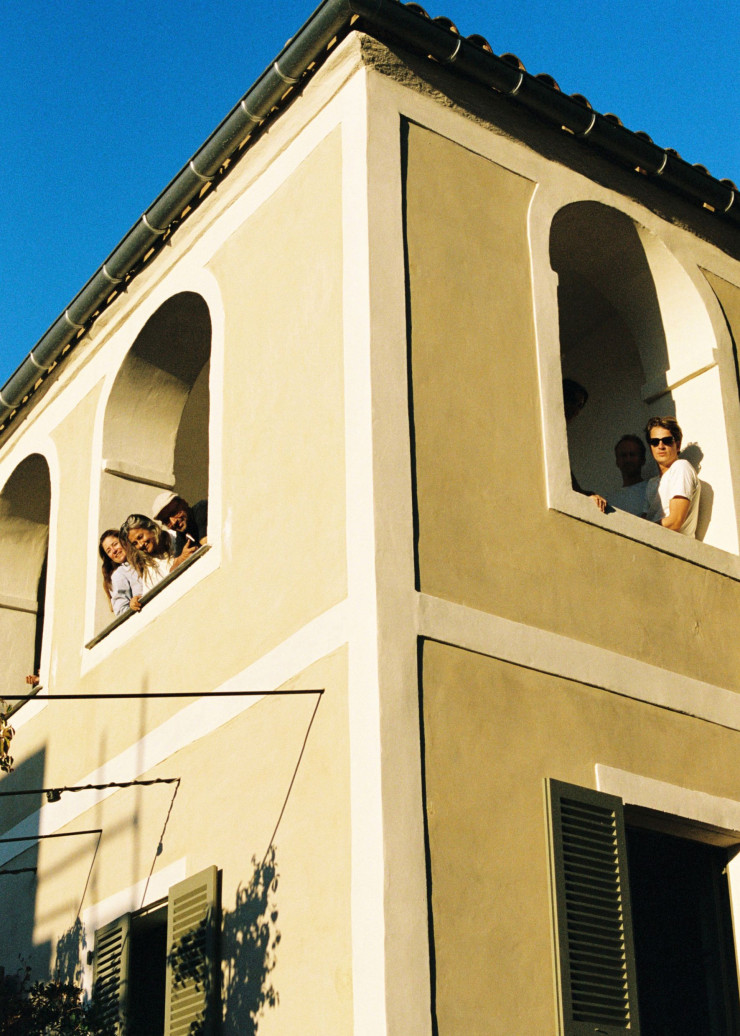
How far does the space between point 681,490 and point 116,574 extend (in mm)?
3429

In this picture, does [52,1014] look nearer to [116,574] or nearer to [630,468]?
[116,574]

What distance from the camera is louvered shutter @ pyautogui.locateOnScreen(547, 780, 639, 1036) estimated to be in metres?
7.21

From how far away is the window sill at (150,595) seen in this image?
9008 millimetres

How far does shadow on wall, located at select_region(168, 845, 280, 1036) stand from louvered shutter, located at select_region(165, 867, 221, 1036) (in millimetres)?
13

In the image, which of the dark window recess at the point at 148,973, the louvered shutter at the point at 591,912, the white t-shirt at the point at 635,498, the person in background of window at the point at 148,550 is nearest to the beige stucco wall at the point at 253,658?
the dark window recess at the point at 148,973

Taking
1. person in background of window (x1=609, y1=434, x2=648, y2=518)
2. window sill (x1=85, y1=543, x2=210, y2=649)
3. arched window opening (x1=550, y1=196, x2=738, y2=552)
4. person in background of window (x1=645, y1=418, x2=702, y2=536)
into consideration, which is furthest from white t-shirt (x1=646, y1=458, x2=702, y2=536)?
window sill (x1=85, y1=543, x2=210, y2=649)

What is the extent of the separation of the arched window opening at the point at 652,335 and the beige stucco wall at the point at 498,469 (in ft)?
2.11

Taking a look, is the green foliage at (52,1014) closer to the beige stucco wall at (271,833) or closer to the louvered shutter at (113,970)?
the louvered shutter at (113,970)

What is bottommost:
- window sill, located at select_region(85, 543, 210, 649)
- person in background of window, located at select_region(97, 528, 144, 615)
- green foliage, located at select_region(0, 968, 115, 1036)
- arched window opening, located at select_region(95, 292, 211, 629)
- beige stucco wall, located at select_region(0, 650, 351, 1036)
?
green foliage, located at select_region(0, 968, 115, 1036)

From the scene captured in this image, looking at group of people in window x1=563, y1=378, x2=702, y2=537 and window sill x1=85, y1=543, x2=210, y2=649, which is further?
group of people in window x1=563, y1=378, x2=702, y2=537

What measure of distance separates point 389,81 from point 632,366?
3105mm

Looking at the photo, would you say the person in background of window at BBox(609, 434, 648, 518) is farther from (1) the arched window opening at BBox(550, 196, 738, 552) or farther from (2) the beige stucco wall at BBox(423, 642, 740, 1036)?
(2) the beige stucco wall at BBox(423, 642, 740, 1036)

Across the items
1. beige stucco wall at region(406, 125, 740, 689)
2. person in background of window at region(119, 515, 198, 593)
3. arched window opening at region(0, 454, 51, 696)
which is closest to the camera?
beige stucco wall at region(406, 125, 740, 689)

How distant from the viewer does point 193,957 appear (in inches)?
311
